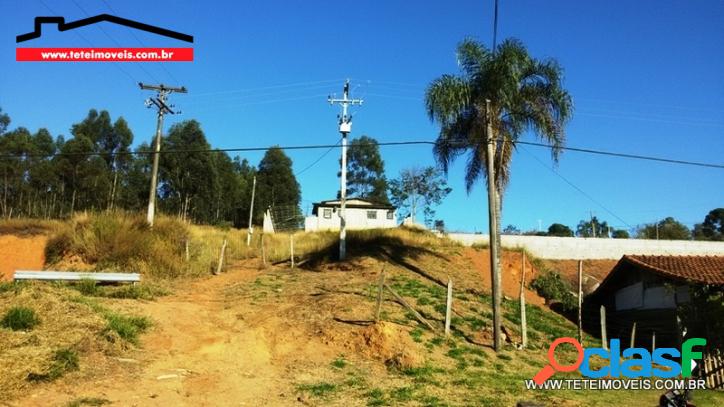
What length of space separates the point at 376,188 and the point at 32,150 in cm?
4145

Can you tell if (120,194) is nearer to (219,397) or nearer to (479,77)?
(479,77)

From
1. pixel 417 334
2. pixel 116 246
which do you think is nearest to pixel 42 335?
pixel 417 334

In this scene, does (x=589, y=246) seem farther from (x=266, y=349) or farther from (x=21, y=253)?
(x=21, y=253)

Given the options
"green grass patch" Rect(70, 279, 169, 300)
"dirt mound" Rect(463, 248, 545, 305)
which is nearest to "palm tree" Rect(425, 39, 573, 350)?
"dirt mound" Rect(463, 248, 545, 305)

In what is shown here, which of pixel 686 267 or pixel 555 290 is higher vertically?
pixel 686 267

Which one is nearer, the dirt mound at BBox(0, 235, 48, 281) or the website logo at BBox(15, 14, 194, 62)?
the website logo at BBox(15, 14, 194, 62)

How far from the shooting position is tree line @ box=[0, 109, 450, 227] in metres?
54.2

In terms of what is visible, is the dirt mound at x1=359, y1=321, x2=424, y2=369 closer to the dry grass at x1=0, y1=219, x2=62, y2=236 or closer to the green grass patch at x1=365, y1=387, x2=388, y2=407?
the green grass patch at x1=365, y1=387, x2=388, y2=407

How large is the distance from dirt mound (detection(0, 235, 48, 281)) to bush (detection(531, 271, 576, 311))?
23.8 meters

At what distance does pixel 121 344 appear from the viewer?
11.7m

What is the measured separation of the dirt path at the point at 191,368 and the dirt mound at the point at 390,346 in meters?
2.43

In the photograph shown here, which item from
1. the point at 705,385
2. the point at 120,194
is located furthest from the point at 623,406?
the point at 120,194

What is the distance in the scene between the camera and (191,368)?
11.4m

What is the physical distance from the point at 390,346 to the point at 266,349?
2.95 m
